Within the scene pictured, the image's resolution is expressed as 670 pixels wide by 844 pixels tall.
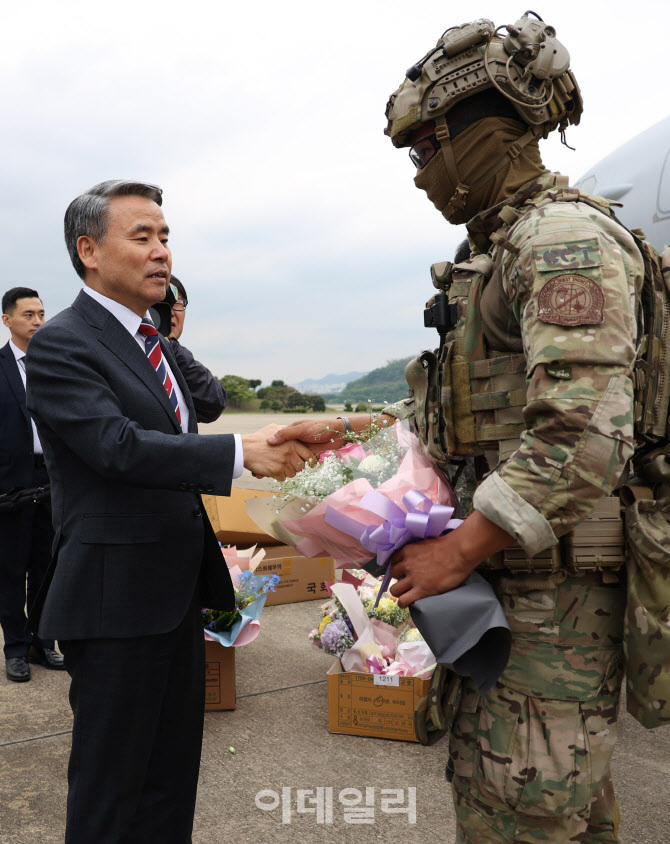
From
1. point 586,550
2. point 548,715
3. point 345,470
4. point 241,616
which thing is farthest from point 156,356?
point 241,616

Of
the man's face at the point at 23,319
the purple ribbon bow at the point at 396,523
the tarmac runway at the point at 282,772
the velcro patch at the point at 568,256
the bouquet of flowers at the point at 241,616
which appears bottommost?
the tarmac runway at the point at 282,772

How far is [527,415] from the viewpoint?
1.68 meters

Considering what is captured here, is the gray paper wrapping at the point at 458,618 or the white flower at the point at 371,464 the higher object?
the white flower at the point at 371,464

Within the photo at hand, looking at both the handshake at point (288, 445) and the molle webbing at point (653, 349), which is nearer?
the molle webbing at point (653, 349)

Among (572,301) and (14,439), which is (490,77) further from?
(14,439)

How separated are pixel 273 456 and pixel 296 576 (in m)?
4.08

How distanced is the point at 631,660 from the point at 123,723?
4.93 ft

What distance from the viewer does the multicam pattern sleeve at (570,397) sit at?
1613 mm

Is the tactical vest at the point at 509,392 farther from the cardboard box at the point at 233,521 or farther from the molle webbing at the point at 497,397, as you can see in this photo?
the cardboard box at the point at 233,521

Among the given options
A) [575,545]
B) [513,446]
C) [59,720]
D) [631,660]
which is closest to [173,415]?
[513,446]

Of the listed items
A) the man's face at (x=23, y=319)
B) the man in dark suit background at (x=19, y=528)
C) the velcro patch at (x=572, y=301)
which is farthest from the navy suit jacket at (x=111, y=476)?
the man's face at (x=23, y=319)

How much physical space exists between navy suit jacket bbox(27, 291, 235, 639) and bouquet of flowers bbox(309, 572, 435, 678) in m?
1.62

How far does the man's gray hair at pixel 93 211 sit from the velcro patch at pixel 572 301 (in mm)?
1453

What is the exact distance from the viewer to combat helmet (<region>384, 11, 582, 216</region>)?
2012 millimetres
